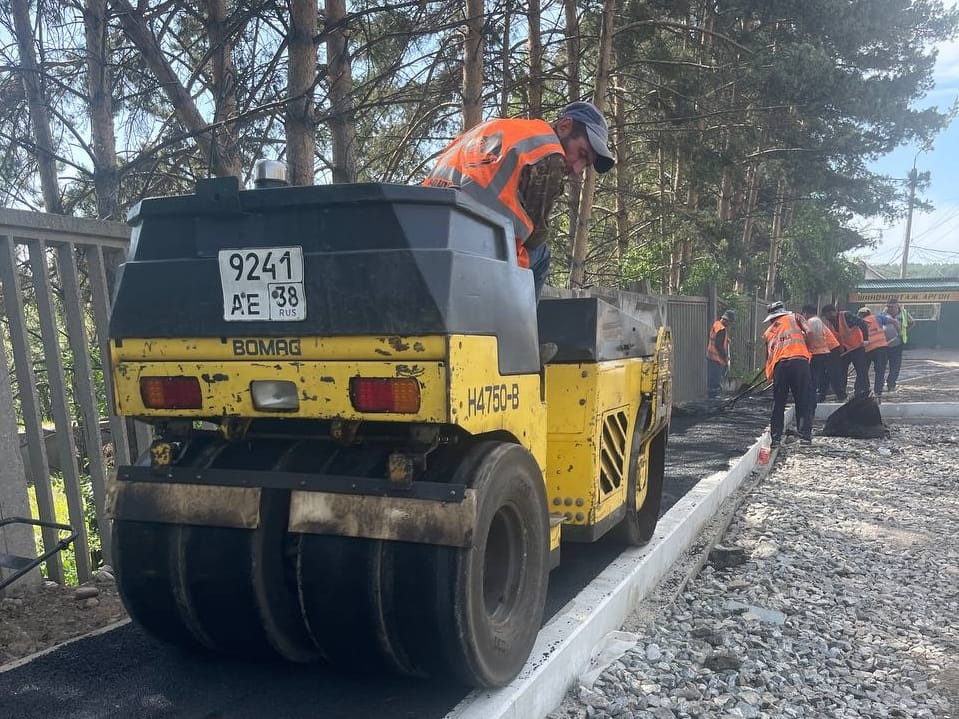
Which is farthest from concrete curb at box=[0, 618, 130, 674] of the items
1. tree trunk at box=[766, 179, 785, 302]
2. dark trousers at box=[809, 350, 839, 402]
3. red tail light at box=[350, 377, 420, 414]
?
tree trunk at box=[766, 179, 785, 302]

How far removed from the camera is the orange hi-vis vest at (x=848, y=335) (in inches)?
603

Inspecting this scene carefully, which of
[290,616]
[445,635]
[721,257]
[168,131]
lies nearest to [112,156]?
[168,131]

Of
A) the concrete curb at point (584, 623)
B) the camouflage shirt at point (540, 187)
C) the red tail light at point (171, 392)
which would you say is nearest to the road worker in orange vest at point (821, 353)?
the concrete curb at point (584, 623)

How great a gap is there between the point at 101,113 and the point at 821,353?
36.9 ft

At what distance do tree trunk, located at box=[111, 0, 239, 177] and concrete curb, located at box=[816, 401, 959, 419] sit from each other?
10.3m

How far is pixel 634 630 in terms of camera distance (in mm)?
4254

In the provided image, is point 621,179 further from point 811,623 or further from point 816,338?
point 811,623

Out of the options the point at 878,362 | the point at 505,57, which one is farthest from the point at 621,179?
the point at 505,57

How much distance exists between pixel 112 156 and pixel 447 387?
6347mm

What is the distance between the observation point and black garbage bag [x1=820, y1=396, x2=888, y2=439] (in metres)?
11.1

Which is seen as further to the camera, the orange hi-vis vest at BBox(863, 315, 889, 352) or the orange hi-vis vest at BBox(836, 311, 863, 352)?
A: the orange hi-vis vest at BBox(863, 315, 889, 352)

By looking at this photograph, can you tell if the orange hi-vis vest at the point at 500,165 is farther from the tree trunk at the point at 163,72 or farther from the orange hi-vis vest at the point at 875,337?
the orange hi-vis vest at the point at 875,337

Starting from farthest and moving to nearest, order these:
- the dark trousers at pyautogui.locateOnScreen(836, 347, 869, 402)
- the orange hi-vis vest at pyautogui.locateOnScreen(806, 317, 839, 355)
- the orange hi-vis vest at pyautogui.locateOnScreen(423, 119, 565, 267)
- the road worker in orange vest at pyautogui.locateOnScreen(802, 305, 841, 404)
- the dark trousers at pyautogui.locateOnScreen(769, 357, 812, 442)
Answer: the dark trousers at pyautogui.locateOnScreen(836, 347, 869, 402), the road worker in orange vest at pyautogui.locateOnScreen(802, 305, 841, 404), the orange hi-vis vest at pyautogui.locateOnScreen(806, 317, 839, 355), the dark trousers at pyautogui.locateOnScreen(769, 357, 812, 442), the orange hi-vis vest at pyautogui.locateOnScreen(423, 119, 565, 267)

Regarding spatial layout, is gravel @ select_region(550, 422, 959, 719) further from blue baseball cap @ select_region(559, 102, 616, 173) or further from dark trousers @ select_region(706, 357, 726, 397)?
dark trousers @ select_region(706, 357, 726, 397)
